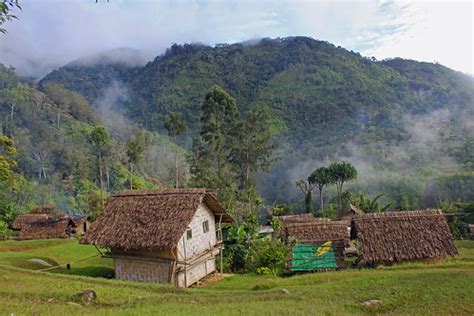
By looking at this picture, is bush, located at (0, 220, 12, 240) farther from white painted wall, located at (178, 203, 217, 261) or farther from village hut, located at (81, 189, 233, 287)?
white painted wall, located at (178, 203, 217, 261)

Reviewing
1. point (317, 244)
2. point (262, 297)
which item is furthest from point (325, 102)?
point (262, 297)

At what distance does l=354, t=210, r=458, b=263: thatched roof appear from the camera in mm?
22734

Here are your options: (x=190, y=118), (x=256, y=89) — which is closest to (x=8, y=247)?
(x=190, y=118)

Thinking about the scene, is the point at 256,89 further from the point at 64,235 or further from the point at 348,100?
the point at 64,235

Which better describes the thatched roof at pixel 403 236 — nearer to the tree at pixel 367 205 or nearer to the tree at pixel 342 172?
the tree at pixel 342 172

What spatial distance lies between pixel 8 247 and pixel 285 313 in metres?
31.5

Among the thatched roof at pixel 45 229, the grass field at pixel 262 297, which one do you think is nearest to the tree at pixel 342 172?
the grass field at pixel 262 297

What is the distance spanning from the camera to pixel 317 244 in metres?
27.4

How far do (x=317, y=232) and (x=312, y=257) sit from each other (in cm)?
412

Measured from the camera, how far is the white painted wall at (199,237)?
2207cm

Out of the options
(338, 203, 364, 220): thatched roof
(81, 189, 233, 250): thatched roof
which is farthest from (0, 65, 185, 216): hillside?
(81, 189, 233, 250): thatched roof

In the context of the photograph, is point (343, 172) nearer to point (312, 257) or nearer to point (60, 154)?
point (312, 257)

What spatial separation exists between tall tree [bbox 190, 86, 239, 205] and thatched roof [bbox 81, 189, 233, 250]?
17675 mm

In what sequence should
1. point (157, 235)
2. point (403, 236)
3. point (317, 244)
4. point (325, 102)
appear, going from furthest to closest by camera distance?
1. point (325, 102)
2. point (317, 244)
3. point (403, 236)
4. point (157, 235)
